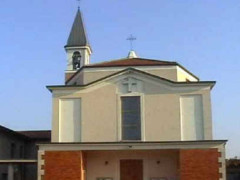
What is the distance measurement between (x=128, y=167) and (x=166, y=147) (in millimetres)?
2997

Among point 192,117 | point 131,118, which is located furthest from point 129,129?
point 192,117

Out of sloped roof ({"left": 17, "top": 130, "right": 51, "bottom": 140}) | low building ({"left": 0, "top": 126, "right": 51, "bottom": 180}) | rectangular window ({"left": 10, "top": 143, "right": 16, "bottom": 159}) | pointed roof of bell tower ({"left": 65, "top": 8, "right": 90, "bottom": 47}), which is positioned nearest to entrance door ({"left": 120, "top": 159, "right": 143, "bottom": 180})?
low building ({"left": 0, "top": 126, "right": 51, "bottom": 180})

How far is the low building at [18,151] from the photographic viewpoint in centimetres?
2854

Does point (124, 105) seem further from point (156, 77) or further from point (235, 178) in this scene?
point (235, 178)

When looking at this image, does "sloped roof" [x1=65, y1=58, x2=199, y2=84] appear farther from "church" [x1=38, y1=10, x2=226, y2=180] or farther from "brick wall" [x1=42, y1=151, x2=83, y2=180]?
"brick wall" [x1=42, y1=151, x2=83, y2=180]

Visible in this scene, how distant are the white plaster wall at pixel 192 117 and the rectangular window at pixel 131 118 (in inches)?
92.1

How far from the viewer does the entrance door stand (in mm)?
24719

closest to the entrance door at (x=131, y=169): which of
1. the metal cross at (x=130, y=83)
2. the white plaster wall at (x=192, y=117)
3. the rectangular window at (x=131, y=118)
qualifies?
the rectangular window at (x=131, y=118)

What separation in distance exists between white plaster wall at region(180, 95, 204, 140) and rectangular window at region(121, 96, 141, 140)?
7.68 ft

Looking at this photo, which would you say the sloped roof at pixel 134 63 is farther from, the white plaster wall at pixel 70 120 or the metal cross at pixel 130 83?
the white plaster wall at pixel 70 120

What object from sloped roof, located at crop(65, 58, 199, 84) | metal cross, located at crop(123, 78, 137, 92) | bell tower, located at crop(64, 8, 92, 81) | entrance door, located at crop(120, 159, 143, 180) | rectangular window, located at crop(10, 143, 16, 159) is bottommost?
entrance door, located at crop(120, 159, 143, 180)

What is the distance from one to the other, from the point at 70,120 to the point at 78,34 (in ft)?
58.5

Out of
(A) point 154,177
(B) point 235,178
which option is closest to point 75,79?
(A) point 154,177

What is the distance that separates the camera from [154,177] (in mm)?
24625
